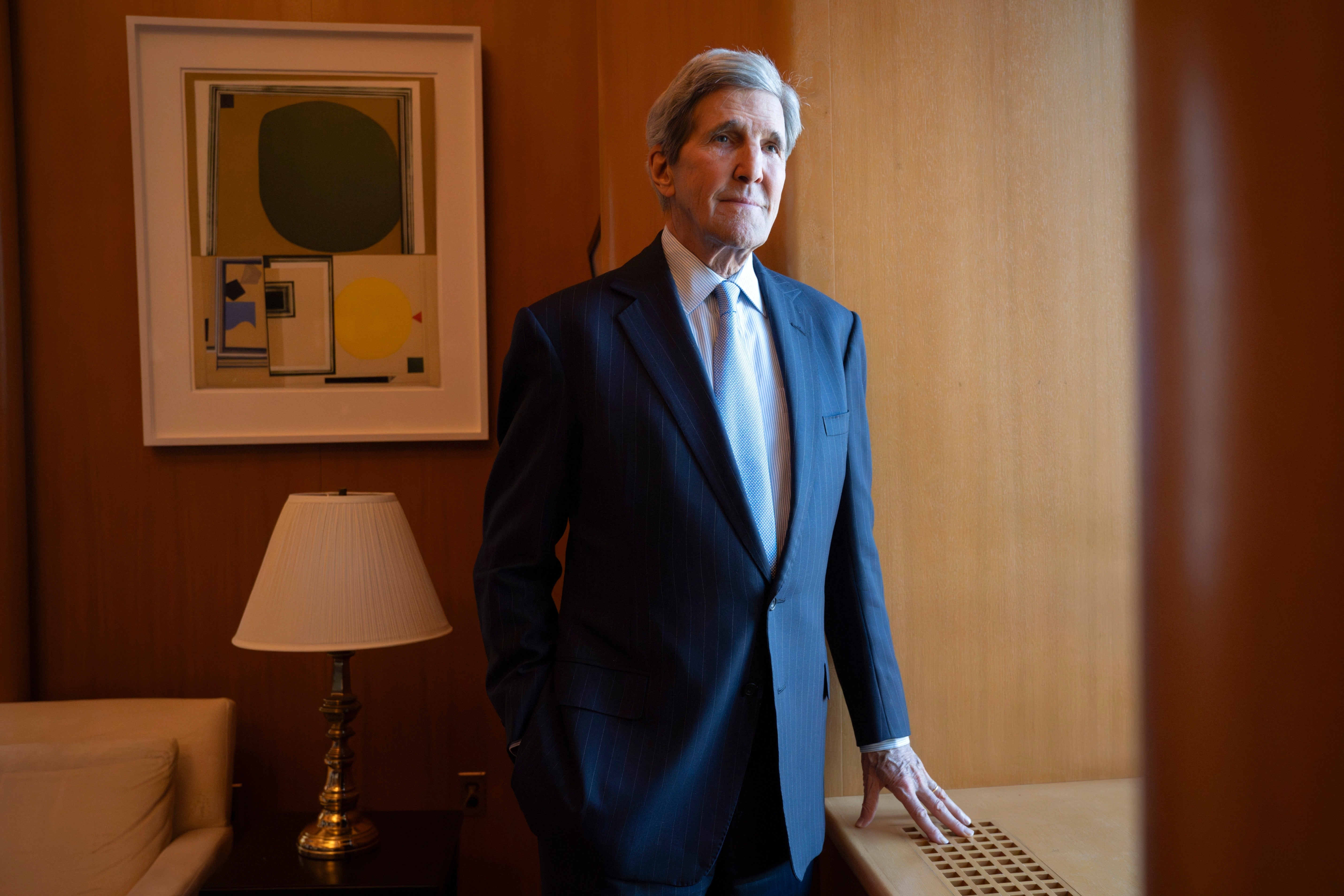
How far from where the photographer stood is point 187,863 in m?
1.93

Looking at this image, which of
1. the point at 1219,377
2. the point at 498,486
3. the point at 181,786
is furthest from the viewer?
the point at 181,786

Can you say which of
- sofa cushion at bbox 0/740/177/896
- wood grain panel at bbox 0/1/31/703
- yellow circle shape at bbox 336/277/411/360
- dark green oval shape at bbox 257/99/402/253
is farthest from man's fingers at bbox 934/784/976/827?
wood grain panel at bbox 0/1/31/703

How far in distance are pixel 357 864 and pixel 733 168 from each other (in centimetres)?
175

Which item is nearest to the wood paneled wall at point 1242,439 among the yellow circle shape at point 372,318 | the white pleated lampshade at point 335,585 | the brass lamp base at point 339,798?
the white pleated lampshade at point 335,585

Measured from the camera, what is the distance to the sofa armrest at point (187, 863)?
1828 mm

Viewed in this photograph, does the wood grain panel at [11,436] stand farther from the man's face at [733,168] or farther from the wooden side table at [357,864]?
the man's face at [733,168]

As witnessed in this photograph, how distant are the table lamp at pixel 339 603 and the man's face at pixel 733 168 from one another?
1.25 m

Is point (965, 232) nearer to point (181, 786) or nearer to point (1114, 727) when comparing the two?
point (1114, 727)

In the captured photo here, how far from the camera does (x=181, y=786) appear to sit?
2113 mm

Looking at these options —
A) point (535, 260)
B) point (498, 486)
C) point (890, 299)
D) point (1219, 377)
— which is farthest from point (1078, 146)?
point (535, 260)

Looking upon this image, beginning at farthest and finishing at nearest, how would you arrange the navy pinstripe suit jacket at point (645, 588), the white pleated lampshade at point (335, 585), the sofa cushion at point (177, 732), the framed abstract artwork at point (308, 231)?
the framed abstract artwork at point (308, 231), the sofa cushion at point (177, 732), the white pleated lampshade at point (335, 585), the navy pinstripe suit jacket at point (645, 588)

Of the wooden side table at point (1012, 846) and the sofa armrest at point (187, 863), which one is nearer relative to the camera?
the wooden side table at point (1012, 846)

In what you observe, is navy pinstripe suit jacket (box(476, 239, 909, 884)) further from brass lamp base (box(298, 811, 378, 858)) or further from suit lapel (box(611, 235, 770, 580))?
brass lamp base (box(298, 811, 378, 858))

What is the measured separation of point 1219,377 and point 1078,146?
127cm
